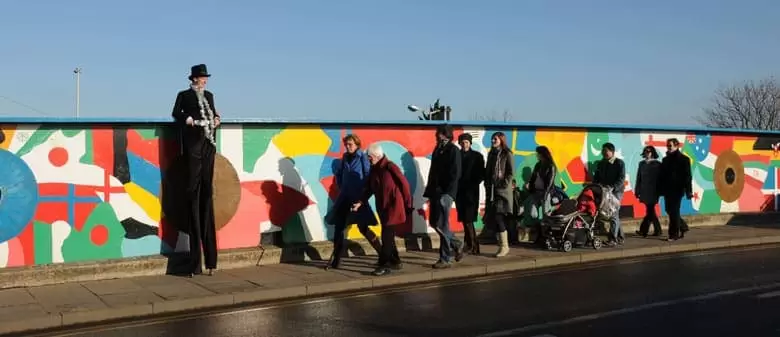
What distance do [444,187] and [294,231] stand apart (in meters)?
2.40

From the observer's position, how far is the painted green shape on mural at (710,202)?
1577 cm

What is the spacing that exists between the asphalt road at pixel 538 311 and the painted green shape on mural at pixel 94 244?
2.58 meters

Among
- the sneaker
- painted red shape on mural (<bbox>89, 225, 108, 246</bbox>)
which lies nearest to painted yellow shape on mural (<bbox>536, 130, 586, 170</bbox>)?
the sneaker

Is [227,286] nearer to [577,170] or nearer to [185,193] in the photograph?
[185,193]

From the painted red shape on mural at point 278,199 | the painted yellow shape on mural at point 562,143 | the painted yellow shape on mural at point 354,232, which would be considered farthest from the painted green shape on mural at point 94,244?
the painted yellow shape on mural at point 562,143

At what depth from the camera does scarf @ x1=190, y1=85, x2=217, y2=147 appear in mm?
9531

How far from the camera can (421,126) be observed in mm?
12133

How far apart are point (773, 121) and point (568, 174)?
3803 centimetres

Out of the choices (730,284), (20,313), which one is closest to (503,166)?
(730,284)

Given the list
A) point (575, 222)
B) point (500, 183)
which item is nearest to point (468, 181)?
point (500, 183)

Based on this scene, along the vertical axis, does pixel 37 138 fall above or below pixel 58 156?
above

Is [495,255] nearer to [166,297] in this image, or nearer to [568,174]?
[568,174]

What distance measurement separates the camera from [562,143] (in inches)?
543

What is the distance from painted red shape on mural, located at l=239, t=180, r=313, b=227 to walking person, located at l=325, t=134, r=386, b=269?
36.6 inches
